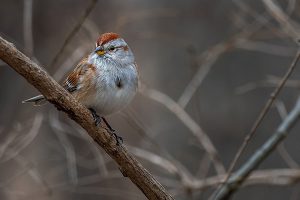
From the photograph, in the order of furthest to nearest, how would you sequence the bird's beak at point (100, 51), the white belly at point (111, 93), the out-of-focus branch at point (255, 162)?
the out-of-focus branch at point (255, 162), the bird's beak at point (100, 51), the white belly at point (111, 93)

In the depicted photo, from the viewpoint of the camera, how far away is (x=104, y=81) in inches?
158

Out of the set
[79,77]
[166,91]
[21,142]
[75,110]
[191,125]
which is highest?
[166,91]

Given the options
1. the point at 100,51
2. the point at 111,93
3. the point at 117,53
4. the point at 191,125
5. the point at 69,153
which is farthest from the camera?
the point at 69,153

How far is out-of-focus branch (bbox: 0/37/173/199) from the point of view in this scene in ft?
10.2

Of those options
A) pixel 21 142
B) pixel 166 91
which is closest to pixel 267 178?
pixel 21 142

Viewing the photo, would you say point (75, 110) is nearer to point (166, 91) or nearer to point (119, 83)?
point (119, 83)

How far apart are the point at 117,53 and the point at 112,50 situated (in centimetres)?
5

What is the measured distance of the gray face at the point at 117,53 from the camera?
13.8 ft

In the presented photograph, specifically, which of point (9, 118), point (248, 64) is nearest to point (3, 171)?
point (9, 118)

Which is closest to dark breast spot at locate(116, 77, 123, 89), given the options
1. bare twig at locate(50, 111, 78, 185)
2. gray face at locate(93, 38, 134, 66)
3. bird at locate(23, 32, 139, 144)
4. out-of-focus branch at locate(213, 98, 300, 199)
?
bird at locate(23, 32, 139, 144)

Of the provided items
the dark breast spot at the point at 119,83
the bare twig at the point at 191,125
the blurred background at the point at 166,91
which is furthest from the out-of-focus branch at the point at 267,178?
the blurred background at the point at 166,91

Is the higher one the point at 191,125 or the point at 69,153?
the point at 191,125

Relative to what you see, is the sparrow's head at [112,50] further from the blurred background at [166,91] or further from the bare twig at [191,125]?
the blurred background at [166,91]

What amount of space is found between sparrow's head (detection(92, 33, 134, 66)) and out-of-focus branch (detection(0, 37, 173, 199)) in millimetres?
846
